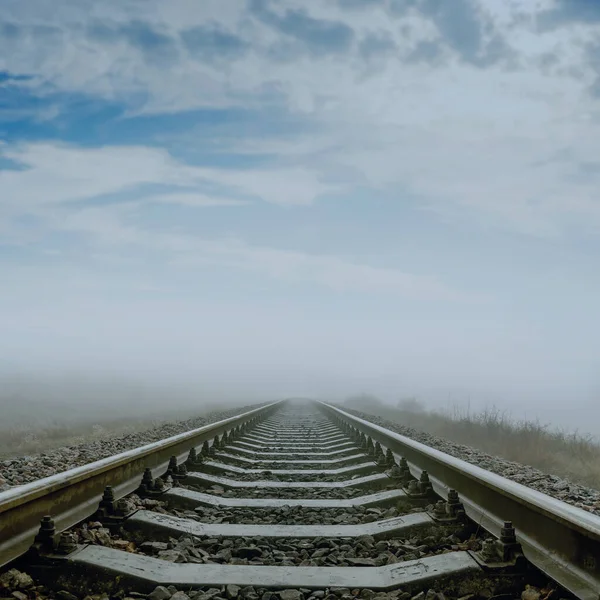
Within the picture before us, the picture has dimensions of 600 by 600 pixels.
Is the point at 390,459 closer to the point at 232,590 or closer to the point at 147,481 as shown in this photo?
the point at 147,481

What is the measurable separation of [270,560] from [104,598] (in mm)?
819

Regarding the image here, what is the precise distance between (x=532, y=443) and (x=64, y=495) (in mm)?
9208

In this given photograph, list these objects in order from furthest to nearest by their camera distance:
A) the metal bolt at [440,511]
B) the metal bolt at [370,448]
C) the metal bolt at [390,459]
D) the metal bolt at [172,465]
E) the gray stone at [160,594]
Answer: the metal bolt at [370,448]
the metal bolt at [390,459]
the metal bolt at [172,465]
the metal bolt at [440,511]
the gray stone at [160,594]

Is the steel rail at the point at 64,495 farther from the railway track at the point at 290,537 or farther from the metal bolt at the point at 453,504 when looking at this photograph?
the metal bolt at the point at 453,504

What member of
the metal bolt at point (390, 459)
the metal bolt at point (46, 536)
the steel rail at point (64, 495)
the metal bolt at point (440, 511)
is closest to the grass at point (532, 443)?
the metal bolt at point (390, 459)

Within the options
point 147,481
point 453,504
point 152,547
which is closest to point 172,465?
point 147,481

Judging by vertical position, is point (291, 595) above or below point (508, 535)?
below

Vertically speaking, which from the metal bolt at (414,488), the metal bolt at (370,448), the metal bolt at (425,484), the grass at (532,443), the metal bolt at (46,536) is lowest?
the grass at (532,443)

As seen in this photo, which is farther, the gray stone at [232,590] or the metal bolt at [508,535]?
the metal bolt at [508,535]

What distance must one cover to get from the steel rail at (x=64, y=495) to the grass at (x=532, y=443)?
225 inches

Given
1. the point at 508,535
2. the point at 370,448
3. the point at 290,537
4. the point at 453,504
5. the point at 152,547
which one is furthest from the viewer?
Answer: the point at 370,448

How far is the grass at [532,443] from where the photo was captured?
28.2ft

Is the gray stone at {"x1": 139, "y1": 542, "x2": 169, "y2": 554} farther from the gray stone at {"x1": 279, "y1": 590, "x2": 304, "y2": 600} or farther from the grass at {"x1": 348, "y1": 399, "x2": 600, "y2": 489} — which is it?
the grass at {"x1": 348, "y1": 399, "x2": 600, "y2": 489}

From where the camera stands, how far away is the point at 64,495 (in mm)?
3043
